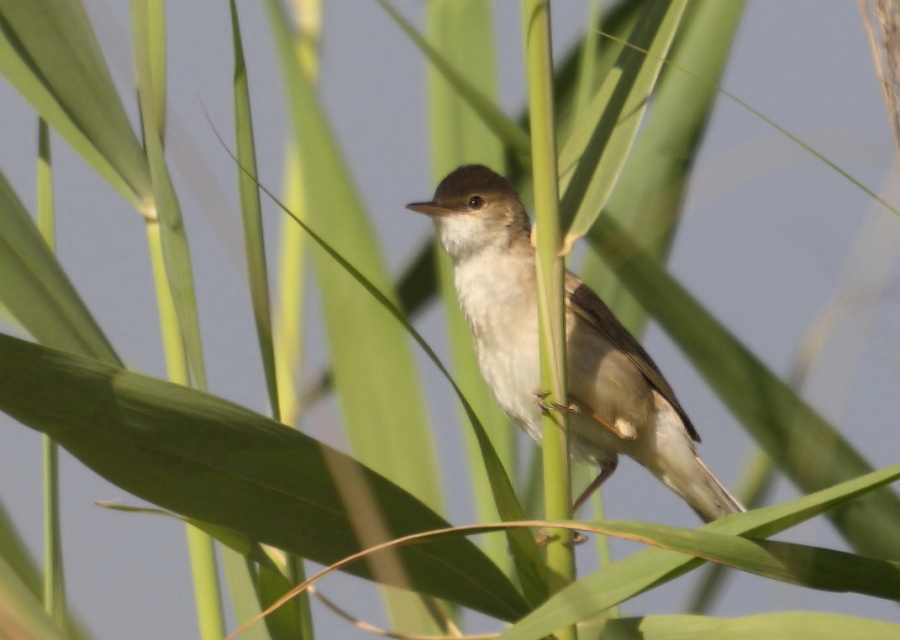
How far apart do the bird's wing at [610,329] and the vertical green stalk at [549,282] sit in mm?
1404

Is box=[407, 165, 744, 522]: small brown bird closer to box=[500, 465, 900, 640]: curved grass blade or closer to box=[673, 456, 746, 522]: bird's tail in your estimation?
box=[673, 456, 746, 522]: bird's tail

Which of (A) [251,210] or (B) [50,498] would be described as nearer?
(A) [251,210]

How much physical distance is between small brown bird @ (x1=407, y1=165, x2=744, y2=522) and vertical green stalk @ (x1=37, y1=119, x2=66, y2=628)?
1223 millimetres

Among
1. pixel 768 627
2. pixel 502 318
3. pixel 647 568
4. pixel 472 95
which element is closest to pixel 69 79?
pixel 472 95

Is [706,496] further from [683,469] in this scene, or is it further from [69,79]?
[69,79]

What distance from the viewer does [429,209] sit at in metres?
2.98

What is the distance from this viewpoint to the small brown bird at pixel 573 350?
282cm

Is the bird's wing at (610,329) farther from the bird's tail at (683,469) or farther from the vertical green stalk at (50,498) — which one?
the vertical green stalk at (50,498)

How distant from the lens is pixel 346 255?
1.34m

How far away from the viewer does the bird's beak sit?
2.98 meters

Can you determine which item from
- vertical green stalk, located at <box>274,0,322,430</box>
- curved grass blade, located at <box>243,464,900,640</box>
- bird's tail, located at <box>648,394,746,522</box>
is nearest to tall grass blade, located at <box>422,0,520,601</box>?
vertical green stalk, located at <box>274,0,322,430</box>

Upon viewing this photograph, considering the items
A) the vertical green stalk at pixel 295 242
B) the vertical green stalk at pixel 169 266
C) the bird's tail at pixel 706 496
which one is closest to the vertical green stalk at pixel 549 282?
the vertical green stalk at pixel 169 266

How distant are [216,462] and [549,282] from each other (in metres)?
0.44

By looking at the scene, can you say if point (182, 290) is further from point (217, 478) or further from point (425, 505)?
point (425, 505)
